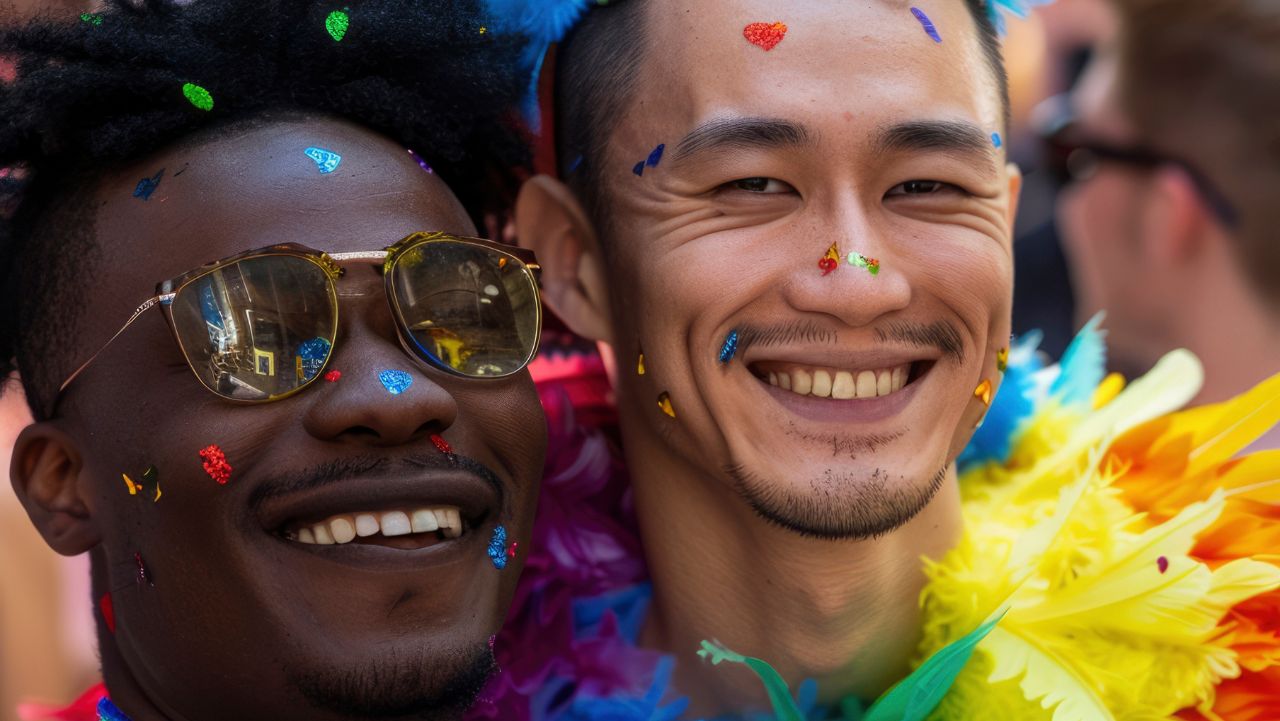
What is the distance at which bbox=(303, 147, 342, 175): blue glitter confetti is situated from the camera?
2.27m

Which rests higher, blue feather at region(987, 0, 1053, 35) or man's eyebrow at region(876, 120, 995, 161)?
blue feather at region(987, 0, 1053, 35)

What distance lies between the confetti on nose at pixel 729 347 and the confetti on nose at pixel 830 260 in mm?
197

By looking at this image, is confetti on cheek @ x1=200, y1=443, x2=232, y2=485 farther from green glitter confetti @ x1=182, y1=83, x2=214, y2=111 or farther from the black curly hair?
green glitter confetti @ x1=182, y1=83, x2=214, y2=111

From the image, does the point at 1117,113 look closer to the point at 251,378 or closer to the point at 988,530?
the point at 988,530

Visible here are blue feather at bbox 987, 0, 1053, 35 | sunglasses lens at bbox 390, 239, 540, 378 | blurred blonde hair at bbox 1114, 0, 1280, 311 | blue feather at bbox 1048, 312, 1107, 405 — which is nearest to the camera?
sunglasses lens at bbox 390, 239, 540, 378

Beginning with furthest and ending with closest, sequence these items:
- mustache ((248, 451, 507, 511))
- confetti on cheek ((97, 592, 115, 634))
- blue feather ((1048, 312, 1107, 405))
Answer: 1. blue feather ((1048, 312, 1107, 405))
2. confetti on cheek ((97, 592, 115, 634))
3. mustache ((248, 451, 507, 511))

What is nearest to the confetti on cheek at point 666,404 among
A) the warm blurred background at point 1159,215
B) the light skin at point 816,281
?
the light skin at point 816,281

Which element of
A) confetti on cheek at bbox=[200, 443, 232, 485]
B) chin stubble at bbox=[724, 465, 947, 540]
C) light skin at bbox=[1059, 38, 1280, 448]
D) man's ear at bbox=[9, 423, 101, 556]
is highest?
confetti on cheek at bbox=[200, 443, 232, 485]

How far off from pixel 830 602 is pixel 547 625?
56 centimetres

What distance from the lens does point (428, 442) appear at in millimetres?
2203

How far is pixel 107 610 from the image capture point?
93.9 inches

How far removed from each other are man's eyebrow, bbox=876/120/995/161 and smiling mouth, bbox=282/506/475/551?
3.23 ft

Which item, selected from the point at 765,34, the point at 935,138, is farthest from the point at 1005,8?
the point at 765,34

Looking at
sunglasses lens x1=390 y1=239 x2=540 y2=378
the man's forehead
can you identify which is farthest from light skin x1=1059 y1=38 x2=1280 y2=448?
sunglasses lens x1=390 y1=239 x2=540 y2=378
